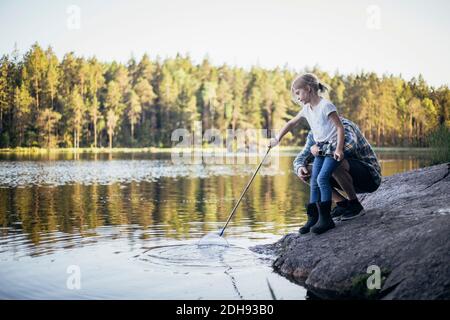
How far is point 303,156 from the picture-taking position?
6.96 meters

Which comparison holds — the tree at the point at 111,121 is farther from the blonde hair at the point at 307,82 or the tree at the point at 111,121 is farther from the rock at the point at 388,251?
the blonde hair at the point at 307,82

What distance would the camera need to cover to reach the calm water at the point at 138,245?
5832 mm

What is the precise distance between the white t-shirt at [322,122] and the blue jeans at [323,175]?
236 mm

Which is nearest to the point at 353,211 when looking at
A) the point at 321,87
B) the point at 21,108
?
the point at 321,87

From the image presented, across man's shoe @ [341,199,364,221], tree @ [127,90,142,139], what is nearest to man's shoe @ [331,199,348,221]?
man's shoe @ [341,199,364,221]

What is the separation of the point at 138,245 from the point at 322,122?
11.2 feet

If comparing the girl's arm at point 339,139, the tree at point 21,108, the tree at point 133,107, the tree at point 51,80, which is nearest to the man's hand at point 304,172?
the girl's arm at point 339,139

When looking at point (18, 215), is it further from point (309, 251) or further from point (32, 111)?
point (32, 111)

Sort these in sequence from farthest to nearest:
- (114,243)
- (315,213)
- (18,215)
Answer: (18,215) → (114,243) → (315,213)

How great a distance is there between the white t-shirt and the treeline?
204ft

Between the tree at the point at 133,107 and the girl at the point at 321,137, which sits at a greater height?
the tree at the point at 133,107

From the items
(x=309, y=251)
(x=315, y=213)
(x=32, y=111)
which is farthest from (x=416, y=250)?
(x=32, y=111)

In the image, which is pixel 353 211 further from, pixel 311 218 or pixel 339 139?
pixel 339 139
